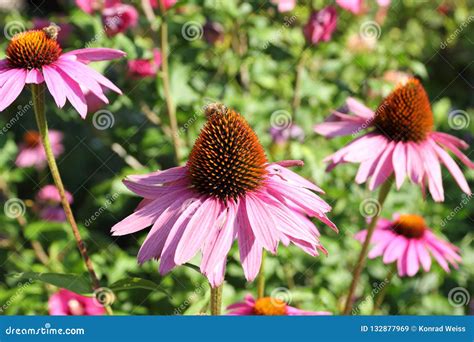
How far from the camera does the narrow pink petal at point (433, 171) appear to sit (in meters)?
1.72

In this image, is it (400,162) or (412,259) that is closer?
(400,162)

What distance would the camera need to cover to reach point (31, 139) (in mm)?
3783

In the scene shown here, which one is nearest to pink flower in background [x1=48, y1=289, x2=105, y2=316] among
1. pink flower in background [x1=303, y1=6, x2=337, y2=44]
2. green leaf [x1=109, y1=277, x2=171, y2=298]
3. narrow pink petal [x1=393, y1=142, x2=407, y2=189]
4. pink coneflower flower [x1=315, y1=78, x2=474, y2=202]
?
green leaf [x1=109, y1=277, x2=171, y2=298]

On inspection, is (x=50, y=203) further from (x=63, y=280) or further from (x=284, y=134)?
(x=63, y=280)

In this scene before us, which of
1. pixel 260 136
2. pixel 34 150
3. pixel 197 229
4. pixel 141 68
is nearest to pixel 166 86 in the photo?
pixel 141 68

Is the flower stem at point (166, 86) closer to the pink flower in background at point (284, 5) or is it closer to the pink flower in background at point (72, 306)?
the pink flower in background at point (284, 5)

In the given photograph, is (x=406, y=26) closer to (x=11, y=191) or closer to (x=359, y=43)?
(x=359, y=43)

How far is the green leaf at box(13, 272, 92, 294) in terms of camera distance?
135 cm

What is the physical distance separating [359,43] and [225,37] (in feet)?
3.60

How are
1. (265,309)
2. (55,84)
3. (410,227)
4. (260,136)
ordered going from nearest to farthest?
(55,84) → (265,309) → (410,227) → (260,136)

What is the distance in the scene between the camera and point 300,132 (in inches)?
120

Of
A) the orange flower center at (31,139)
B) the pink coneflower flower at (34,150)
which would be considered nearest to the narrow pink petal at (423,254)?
the pink coneflower flower at (34,150)

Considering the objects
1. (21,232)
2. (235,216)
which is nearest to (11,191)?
(21,232)

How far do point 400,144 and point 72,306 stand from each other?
1.33 metres
